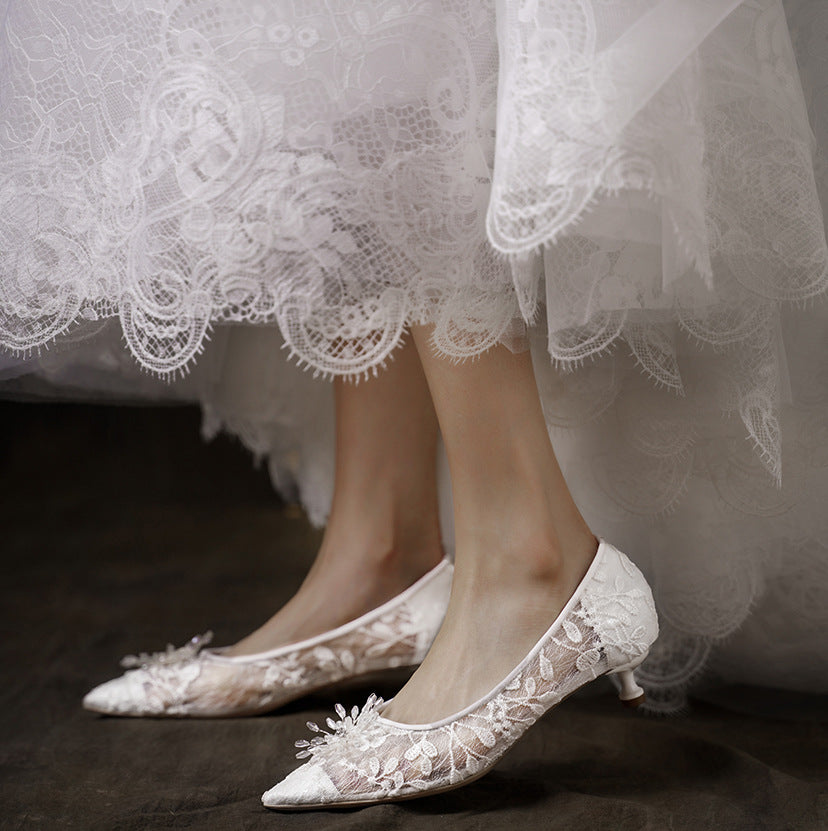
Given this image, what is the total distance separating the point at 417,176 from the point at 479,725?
37 cm

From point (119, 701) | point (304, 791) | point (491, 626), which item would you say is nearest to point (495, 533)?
point (491, 626)

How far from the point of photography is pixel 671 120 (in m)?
0.52

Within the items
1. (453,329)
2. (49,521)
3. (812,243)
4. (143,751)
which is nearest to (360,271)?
(453,329)

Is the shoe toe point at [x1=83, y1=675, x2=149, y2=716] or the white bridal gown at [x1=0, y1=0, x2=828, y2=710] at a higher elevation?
the white bridal gown at [x1=0, y1=0, x2=828, y2=710]

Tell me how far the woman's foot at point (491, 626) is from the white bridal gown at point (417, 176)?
0.51 ft

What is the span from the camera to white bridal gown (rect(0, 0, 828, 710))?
1.69ft

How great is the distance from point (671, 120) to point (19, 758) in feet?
2.28

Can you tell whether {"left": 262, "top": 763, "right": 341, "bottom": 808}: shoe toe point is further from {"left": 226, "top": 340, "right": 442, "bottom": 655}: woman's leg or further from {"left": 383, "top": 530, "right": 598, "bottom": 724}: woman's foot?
{"left": 226, "top": 340, "right": 442, "bottom": 655}: woman's leg

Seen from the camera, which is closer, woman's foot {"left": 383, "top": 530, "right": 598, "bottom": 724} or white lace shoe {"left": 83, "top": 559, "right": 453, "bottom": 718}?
woman's foot {"left": 383, "top": 530, "right": 598, "bottom": 724}

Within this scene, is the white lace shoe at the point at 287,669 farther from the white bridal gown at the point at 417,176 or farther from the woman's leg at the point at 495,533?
the white bridal gown at the point at 417,176

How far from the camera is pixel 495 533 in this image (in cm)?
67

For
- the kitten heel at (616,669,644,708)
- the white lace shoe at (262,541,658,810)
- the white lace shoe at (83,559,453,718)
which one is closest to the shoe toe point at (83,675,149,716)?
the white lace shoe at (83,559,453,718)

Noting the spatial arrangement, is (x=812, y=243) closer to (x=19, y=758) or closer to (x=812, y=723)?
(x=812, y=723)

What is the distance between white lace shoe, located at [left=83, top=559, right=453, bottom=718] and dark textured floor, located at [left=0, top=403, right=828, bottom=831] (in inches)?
0.7
